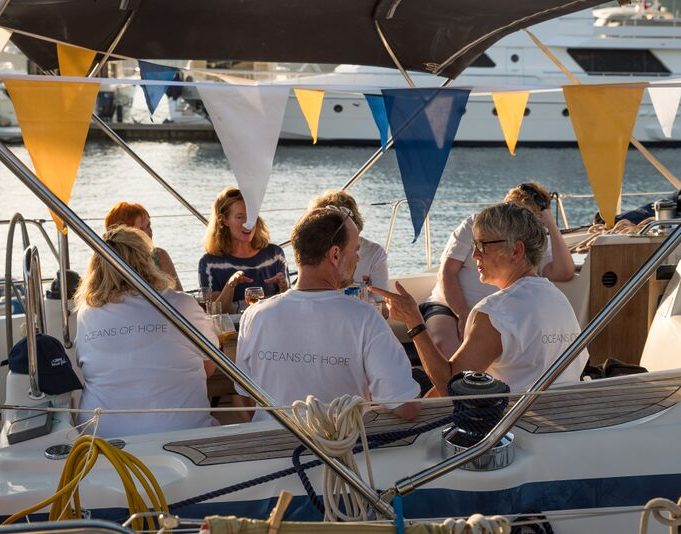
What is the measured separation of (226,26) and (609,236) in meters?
2.19

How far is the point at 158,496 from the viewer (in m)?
2.55

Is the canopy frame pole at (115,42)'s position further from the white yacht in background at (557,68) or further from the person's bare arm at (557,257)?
the white yacht in background at (557,68)

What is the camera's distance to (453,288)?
4359mm

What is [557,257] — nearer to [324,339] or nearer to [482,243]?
[482,243]

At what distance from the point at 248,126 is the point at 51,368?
110 centimetres

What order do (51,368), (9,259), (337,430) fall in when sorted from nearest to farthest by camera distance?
(337,430)
(51,368)
(9,259)

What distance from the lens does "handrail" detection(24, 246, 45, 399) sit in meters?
2.96

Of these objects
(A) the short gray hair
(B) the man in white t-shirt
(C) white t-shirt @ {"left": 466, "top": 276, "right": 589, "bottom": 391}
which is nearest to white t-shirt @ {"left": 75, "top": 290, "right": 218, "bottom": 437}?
(B) the man in white t-shirt

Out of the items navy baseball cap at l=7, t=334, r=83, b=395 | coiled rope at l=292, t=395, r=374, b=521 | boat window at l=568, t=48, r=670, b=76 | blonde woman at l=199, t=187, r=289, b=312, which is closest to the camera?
coiled rope at l=292, t=395, r=374, b=521

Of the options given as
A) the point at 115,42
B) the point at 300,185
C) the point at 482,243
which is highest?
the point at 115,42

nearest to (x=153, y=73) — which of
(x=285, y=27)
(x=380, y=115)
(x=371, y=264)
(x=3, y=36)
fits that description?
(x=285, y=27)

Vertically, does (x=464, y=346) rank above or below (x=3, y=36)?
below

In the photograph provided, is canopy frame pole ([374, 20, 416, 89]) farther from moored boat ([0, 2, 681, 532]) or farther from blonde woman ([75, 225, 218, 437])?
moored boat ([0, 2, 681, 532])

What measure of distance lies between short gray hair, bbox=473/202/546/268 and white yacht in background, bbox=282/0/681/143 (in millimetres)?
24503
